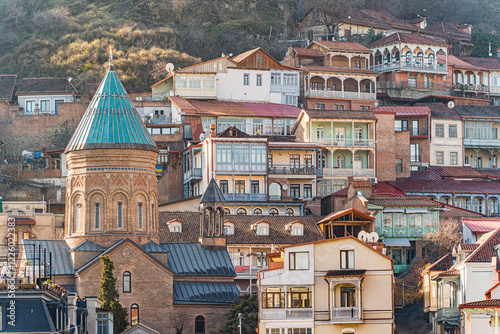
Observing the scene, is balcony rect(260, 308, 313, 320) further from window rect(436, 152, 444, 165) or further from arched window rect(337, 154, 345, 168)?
window rect(436, 152, 444, 165)

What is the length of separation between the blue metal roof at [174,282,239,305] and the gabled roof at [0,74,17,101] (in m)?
34.3

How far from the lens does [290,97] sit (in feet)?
300

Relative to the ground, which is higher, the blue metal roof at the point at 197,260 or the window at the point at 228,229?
the window at the point at 228,229

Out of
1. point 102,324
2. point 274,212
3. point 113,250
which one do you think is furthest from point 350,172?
point 102,324

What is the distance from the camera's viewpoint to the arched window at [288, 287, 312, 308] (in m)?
55.2

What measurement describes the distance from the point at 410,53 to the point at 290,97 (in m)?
13.0

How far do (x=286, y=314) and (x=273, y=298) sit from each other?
38.9 inches

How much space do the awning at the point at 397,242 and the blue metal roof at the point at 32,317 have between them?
111ft

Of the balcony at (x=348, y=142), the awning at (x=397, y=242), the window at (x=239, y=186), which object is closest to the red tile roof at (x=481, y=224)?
the awning at (x=397, y=242)

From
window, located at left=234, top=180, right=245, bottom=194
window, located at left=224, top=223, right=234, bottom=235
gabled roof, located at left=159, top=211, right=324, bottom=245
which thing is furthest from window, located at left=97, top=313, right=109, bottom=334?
window, located at left=234, top=180, right=245, bottom=194

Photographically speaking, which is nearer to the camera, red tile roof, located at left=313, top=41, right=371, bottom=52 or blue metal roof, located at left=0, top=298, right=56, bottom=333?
blue metal roof, located at left=0, top=298, right=56, bottom=333

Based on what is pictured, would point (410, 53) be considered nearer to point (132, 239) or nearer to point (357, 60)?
point (357, 60)

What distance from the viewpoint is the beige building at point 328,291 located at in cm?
5481

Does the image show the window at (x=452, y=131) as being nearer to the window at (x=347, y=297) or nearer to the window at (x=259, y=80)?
the window at (x=259, y=80)
